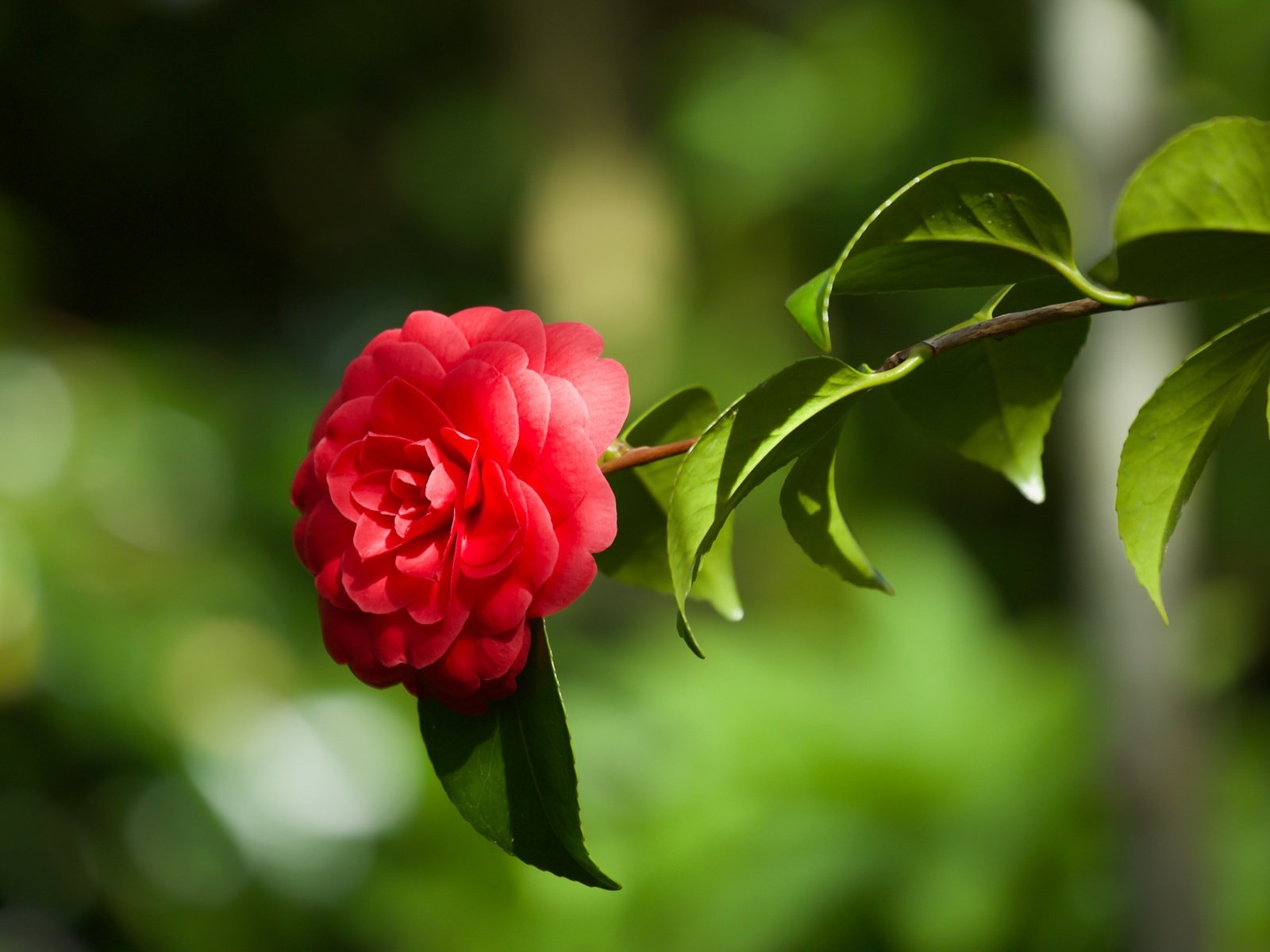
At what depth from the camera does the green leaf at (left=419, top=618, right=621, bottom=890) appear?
387mm

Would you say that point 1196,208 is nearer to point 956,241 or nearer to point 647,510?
point 956,241

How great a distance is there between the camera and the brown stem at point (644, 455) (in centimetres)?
39

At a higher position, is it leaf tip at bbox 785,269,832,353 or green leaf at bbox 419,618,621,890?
leaf tip at bbox 785,269,832,353

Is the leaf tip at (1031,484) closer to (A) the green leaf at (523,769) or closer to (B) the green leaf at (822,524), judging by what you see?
(B) the green leaf at (822,524)

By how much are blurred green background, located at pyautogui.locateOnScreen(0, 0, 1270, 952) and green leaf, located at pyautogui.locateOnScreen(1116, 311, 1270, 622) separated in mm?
750

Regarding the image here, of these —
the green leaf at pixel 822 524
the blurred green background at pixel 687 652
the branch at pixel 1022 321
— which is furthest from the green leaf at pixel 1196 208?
the blurred green background at pixel 687 652

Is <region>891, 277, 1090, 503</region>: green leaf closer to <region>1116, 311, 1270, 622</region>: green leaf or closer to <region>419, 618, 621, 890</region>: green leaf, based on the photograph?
<region>1116, 311, 1270, 622</region>: green leaf

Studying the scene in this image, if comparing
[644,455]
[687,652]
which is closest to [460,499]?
[644,455]

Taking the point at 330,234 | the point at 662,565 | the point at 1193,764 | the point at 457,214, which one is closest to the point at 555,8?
the point at 457,214

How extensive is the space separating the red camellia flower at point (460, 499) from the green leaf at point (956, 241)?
3.1 inches

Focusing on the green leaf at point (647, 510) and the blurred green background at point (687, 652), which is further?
the blurred green background at point (687, 652)

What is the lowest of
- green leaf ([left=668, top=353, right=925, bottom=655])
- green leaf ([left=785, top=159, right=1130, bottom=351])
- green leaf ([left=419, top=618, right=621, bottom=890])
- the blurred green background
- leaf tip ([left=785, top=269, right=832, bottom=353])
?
the blurred green background

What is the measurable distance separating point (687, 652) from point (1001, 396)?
6.41 feet

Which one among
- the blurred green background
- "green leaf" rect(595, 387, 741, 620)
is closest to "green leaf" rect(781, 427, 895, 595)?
"green leaf" rect(595, 387, 741, 620)
